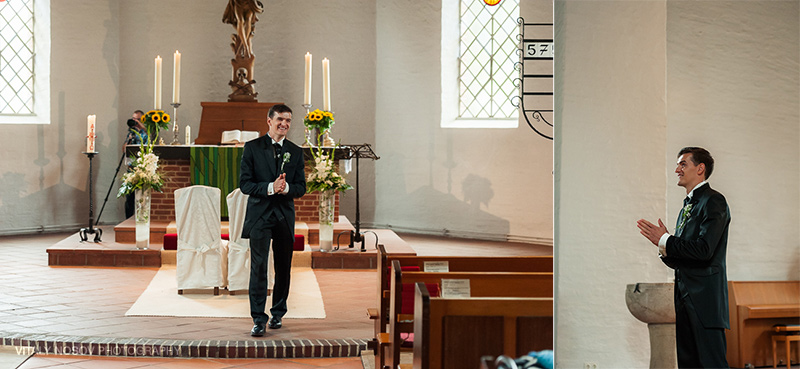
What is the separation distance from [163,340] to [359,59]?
26.2 ft

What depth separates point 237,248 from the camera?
6543 millimetres

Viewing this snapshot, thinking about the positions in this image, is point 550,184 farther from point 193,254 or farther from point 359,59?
point 193,254

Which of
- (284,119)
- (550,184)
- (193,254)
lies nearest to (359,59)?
(550,184)

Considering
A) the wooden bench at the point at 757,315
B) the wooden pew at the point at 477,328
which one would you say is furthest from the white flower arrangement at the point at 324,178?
the wooden pew at the point at 477,328

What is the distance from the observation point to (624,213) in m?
2.56

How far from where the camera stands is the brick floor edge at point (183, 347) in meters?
4.95

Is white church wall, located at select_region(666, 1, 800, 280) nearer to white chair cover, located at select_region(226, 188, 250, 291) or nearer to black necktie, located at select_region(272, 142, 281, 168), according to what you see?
black necktie, located at select_region(272, 142, 281, 168)

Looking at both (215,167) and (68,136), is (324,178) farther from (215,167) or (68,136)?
(68,136)

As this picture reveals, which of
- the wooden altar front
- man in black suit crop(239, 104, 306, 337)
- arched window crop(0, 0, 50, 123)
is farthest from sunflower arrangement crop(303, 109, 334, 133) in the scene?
arched window crop(0, 0, 50, 123)

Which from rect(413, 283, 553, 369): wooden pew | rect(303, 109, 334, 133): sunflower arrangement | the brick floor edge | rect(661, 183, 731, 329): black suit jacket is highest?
rect(303, 109, 334, 133): sunflower arrangement

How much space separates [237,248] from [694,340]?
13.3 ft

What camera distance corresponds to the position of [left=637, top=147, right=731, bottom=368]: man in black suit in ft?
11.1

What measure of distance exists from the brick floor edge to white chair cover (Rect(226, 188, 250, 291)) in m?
1.57

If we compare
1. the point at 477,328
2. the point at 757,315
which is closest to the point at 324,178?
the point at 757,315
